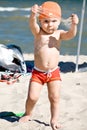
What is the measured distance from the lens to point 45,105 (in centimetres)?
556

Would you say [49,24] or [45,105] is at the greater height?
[49,24]

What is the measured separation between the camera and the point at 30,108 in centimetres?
486

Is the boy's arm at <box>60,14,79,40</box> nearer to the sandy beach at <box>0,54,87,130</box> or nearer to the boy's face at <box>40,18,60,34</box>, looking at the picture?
the boy's face at <box>40,18,60,34</box>

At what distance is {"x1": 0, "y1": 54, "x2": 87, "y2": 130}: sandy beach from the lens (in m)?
4.88

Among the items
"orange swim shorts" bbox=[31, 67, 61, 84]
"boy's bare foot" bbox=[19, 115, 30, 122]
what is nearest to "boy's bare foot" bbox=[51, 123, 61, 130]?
"boy's bare foot" bbox=[19, 115, 30, 122]

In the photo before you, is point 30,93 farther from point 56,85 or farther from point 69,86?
point 69,86

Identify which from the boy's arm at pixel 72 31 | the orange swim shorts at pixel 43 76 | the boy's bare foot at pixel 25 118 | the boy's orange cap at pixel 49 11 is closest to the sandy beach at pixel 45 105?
the boy's bare foot at pixel 25 118

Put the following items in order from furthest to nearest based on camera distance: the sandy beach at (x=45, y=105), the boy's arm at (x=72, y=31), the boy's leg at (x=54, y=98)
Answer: the sandy beach at (x=45, y=105) < the boy's leg at (x=54, y=98) < the boy's arm at (x=72, y=31)

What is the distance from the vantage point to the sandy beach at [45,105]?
488 cm

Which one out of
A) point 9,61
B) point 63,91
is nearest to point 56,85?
point 63,91

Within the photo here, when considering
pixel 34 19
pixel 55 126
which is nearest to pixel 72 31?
pixel 34 19

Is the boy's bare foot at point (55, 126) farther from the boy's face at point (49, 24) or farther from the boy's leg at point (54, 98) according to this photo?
the boy's face at point (49, 24)

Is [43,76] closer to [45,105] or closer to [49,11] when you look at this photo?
[49,11]

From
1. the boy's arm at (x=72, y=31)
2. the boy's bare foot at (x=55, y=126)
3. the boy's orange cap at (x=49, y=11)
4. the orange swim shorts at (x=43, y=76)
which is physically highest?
the boy's orange cap at (x=49, y=11)
